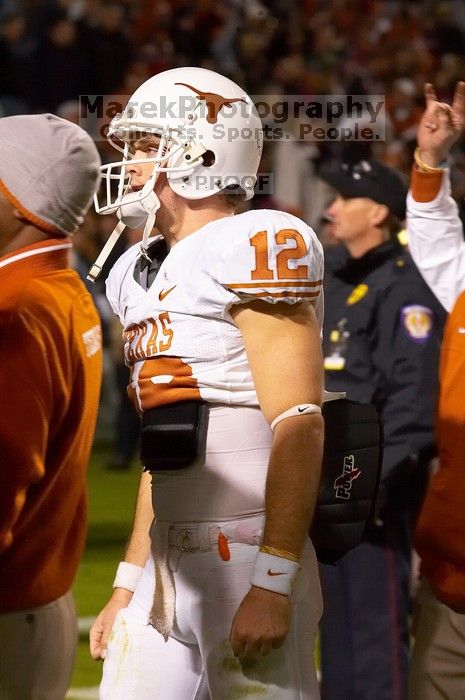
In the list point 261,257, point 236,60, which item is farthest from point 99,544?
point 236,60

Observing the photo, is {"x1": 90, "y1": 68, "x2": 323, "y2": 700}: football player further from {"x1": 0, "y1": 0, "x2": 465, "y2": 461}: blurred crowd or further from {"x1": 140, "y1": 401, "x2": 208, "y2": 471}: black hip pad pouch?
{"x1": 0, "y1": 0, "x2": 465, "y2": 461}: blurred crowd

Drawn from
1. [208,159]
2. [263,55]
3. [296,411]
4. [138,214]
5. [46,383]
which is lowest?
[263,55]

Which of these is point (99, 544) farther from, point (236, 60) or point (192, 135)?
point (236, 60)

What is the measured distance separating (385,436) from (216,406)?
5.83ft

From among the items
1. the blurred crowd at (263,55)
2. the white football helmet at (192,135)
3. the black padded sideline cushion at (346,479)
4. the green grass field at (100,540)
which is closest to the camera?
the black padded sideline cushion at (346,479)

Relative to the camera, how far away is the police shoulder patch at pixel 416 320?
460 centimetres

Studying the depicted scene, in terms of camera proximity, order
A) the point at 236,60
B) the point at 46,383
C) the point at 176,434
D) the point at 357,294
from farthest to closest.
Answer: the point at 236,60 → the point at 357,294 → the point at 176,434 → the point at 46,383

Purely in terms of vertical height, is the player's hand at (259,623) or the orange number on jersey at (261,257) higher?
the orange number on jersey at (261,257)

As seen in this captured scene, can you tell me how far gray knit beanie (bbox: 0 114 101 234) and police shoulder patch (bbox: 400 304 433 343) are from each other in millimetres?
2005

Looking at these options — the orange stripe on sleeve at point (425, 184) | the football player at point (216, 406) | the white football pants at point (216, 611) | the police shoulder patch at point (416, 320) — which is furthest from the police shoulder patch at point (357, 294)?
the white football pants at point (216, 611)

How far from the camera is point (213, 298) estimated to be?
2.77 m

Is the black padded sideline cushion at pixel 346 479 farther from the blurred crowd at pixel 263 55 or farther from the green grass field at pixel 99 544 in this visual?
the blurred crowd at pixel 263 55

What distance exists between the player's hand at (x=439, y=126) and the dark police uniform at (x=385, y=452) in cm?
92

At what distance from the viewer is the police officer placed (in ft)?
14.7
